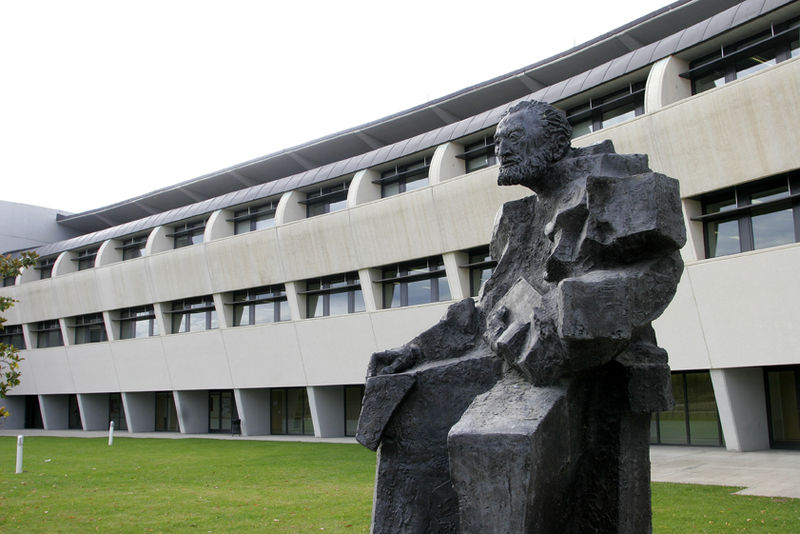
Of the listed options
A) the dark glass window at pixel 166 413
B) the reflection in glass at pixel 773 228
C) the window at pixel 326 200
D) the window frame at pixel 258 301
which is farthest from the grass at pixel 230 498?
the dark glass window at pixel 166 413

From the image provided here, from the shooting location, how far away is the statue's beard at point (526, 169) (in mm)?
3676

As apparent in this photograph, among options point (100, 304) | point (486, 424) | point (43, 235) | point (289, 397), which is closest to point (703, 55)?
point (486, 424)

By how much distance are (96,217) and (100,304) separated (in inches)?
351

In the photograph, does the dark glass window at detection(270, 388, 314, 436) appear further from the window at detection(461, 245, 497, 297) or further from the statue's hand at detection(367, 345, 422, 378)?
the statue's hand at detection(367, 345, 422, 378)

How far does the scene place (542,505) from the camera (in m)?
3.01

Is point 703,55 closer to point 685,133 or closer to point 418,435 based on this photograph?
point 685,133

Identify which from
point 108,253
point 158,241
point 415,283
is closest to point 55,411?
point 108,253

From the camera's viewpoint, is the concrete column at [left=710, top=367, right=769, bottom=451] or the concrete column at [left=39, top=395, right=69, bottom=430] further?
the concrete column at [left=39, top=395, right=69, bottom=430]

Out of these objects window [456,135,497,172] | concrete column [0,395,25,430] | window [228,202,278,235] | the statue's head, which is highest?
window [456,135,497,172]

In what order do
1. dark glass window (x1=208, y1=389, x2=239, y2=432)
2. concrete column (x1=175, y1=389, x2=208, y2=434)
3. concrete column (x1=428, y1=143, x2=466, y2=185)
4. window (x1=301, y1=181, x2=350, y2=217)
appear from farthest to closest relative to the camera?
dark glass window (x1=208, y1=389, x2=239, y2=432) → concrete column (x1=175, y1=389, x2=208, y2=434) → window (x1=301, y1=181, x2=350, y2=217) → concrete column (x1=428, y1=143, x2=466, y2=185)

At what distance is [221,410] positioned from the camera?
1319 inches

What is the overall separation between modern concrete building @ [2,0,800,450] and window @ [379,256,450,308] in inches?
2.7

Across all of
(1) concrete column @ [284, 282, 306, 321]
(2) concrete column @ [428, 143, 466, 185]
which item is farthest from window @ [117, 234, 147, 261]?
(2) concrete column @ [428, 143, 466, 185]

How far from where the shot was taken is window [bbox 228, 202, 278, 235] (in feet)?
97.3
